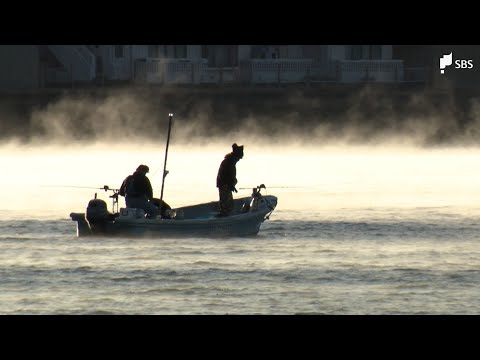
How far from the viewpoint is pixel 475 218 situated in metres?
37.7

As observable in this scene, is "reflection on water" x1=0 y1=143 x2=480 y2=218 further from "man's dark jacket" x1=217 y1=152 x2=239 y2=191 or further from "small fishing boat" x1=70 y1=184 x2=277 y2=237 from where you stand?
"man's dark jacket" x1=217 y1=152 x2=239 y2=191

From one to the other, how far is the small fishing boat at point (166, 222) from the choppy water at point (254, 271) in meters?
0.30

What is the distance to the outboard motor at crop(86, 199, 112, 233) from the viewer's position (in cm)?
2862

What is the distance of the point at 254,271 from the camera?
2639cm

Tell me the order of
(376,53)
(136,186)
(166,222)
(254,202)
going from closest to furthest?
(136,186) < (166,222) < (254,202) < (376,53)

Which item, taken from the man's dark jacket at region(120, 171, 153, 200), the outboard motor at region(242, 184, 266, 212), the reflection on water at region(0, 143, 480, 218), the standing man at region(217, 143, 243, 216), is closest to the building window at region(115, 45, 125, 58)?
the reflection on water at region(0, 143, 480, 218)

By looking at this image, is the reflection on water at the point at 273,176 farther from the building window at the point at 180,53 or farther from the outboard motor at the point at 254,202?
the building window at the point at 180,53

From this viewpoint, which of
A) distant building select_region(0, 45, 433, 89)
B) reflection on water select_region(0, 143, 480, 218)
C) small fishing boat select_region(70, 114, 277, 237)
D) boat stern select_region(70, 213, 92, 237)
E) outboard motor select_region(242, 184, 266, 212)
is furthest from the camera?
distant building select_region(0, 45, 433, 89)

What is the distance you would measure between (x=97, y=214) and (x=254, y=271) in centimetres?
372

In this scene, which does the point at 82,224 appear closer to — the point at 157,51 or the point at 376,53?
the point at 157,51

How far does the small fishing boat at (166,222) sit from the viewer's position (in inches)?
1118

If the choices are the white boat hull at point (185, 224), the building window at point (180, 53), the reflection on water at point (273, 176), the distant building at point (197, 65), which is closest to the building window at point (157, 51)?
the distant building at point (197, 65)

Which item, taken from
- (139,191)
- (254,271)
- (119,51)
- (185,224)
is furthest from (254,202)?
(119,51)

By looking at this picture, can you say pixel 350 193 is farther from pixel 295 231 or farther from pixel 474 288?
pixel 474 288
